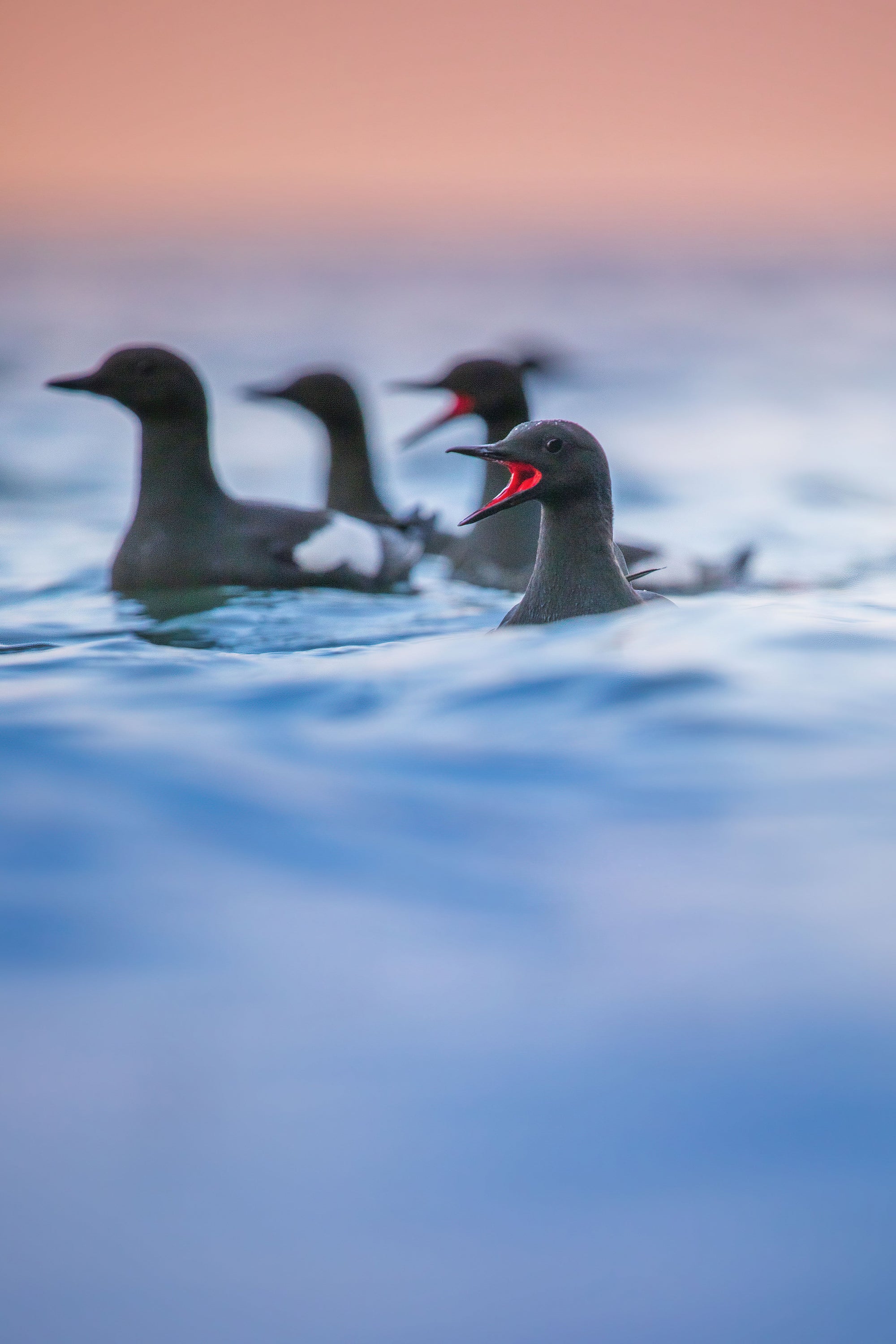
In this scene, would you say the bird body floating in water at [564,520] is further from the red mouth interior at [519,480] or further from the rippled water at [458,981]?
the rippled water at [458,981]

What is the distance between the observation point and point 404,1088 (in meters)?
2.41

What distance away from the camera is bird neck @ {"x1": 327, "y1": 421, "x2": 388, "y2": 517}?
980cm

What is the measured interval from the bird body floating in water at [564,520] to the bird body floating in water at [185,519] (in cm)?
291

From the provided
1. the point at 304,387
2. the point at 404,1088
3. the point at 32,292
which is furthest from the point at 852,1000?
the point at 32,292

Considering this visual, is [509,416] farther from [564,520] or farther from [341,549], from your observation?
[564,520]

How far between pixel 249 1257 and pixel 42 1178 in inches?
15.5

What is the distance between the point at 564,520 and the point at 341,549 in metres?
3.28

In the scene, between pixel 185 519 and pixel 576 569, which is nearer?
pixel 576 569

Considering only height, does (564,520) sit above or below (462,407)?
below

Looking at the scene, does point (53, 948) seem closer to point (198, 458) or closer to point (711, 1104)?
point (711, 1104)

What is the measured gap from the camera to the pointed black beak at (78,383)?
7613 millimetres

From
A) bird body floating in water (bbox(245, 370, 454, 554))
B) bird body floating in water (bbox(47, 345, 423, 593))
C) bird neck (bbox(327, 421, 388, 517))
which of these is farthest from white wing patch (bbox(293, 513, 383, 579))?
bird neck (bbox(327, 421, 388, 517))

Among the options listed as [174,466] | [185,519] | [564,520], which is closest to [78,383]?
[174,466]

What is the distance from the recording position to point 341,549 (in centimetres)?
818
